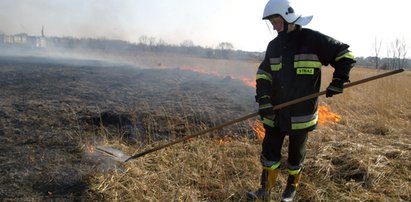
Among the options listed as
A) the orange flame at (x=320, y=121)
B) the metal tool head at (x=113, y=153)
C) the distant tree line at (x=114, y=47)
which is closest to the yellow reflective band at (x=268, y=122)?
the metal tool head at (x=113, y=153)

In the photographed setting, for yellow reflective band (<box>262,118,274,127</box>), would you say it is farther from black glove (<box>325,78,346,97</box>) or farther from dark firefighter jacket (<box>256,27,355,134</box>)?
black glove (<box>325,78,346,97</box>)

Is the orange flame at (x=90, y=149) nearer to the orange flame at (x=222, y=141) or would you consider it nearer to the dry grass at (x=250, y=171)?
the dry grass at (x=250, y=171)

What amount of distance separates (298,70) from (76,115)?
427 cm

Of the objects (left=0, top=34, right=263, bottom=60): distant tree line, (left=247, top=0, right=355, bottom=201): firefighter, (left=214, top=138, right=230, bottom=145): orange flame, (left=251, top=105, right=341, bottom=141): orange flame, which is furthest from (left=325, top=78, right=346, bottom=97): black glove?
(left=0, top=34, right=263, bottom=60): distant tree line

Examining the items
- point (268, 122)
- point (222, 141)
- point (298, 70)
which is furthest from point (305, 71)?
point (222, 141)

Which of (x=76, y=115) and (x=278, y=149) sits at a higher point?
(x=278, y=149)

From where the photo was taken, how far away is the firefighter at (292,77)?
9.84 ft

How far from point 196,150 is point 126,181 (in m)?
1.40

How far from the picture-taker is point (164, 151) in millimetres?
4613

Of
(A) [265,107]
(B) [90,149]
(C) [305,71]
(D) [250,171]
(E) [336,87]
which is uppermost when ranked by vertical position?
(C) [305,71]

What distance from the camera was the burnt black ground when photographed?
11.3ft

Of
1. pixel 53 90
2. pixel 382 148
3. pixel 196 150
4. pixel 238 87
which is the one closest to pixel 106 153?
pixel 196 150

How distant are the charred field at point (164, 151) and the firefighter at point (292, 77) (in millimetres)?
610

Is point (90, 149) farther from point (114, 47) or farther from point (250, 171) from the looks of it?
point (114, 47)
